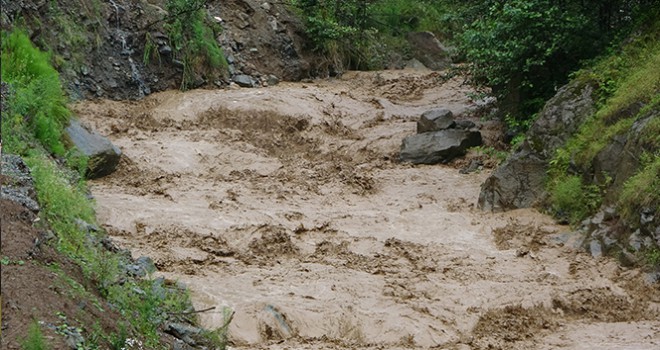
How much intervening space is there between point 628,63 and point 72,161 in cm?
721

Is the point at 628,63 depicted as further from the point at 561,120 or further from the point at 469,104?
the point at 469,104

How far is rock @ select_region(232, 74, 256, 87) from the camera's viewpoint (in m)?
18.7

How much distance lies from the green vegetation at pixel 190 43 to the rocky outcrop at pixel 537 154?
7.83 meters

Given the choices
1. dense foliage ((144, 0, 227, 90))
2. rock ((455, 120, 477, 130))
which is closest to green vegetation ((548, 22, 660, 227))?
rock ((455, 120, 477, 130))

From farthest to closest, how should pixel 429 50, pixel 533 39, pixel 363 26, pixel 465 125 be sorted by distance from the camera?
pixel 429 50 → pixel 363 26 → pixel 465 125 → pixel 533 39

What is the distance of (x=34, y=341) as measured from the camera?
4227mm

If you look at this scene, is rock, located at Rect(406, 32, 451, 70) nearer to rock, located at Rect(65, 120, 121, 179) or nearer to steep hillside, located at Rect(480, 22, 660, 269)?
steep hillside, located at Rect(480, 22, 660, 269)

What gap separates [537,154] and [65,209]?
6.62m

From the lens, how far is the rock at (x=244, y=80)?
18656mm

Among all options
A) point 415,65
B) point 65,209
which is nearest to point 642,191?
point 65,209

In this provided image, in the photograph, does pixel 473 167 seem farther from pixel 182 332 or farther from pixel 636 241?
pixel 182 332

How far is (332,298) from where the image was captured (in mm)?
8539

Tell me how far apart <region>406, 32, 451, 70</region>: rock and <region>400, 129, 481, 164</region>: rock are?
27.6ft

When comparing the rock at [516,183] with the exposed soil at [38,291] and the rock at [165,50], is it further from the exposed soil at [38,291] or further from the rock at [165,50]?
the rock at [165,50]
